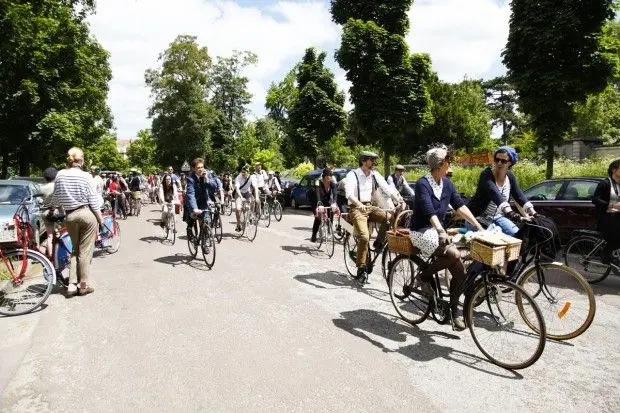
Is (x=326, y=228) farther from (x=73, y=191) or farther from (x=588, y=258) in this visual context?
(x=73, y=191)

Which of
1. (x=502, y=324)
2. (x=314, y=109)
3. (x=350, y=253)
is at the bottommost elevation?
(x=502, y=324)

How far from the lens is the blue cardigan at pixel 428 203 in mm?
4637

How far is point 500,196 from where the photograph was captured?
495 cm

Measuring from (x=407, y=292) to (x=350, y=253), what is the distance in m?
2.43

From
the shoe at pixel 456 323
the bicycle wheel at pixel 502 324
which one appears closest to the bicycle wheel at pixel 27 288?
the shoe at pixel 456 323

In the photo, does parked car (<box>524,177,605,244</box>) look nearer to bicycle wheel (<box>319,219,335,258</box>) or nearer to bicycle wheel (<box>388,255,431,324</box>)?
bicycle wheel (<box>319,219,335,258</box>)

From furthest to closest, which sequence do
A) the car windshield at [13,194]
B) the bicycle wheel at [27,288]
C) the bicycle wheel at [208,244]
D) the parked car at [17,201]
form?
the car windshield at [13,194]
the parked car at [17,201]
the bicycle wheel at [208,244]
the bicycle wheel at [27,288]

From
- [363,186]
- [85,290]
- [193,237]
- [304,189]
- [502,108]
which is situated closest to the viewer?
[85,290]

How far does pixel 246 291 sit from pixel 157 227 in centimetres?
952

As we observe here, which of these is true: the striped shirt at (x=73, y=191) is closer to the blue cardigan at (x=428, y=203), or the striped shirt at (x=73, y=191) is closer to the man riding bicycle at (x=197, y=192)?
the man riding bicycle at (x=197, y=192)

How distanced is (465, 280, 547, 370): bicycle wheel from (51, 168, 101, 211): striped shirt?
5184 millimetres

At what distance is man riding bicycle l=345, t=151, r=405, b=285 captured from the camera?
22.3 ft

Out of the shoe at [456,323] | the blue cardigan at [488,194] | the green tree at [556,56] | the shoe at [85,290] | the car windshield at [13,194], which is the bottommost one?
the shoe at [85,290]

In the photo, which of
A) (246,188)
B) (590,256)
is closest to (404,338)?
(590,256)
